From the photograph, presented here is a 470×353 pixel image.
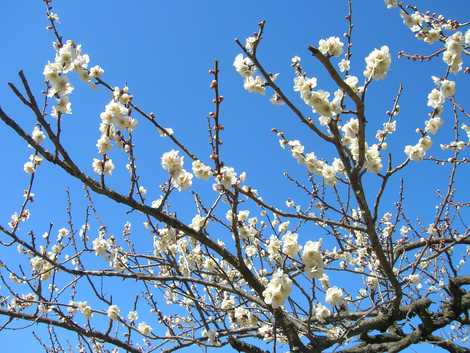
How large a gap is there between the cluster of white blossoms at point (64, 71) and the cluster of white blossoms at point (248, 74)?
101cm

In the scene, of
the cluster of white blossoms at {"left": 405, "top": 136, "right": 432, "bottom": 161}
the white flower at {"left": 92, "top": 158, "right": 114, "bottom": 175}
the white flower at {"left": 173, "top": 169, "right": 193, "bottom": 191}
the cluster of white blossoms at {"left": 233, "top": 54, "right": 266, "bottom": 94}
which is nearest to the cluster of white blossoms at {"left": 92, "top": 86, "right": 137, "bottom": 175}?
the white flower at {"left": 92, "top": 158, "right": 114, "bottom": 175}

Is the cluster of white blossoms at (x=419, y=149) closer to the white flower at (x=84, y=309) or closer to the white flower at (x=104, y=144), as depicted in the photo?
the white flower at (x=104, y=144)

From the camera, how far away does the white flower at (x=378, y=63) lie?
2.74 m

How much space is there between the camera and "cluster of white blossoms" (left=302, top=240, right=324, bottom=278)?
2654mm

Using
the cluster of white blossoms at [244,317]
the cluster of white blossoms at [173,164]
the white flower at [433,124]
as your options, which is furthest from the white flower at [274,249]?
the white flower at [433,124]

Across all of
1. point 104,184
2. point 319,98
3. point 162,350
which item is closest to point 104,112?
point 104,184

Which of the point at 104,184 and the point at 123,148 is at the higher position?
the point at 123,148

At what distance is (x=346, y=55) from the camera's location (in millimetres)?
3570

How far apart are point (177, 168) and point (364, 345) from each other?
2356mm

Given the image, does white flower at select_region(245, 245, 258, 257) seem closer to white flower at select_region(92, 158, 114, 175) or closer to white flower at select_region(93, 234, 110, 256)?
white flower at select_region(93, 234, 110, 256)

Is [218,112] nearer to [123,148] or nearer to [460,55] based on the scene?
[123,148]

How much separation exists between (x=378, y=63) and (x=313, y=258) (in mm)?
1229

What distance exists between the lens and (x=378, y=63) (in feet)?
9.00

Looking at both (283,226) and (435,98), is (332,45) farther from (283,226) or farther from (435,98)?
(283,226)
